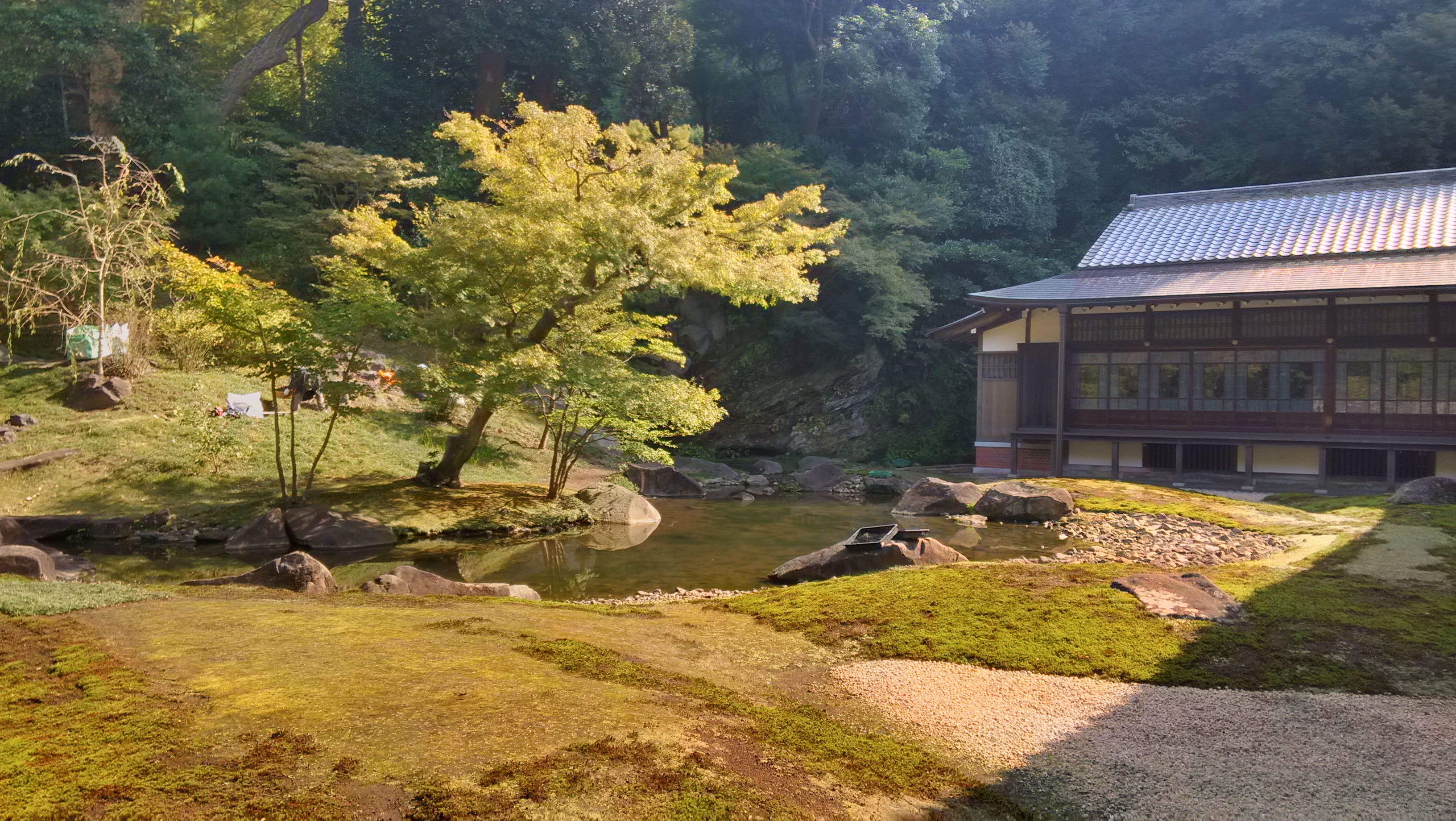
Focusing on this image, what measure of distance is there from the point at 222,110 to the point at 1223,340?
1135 inches

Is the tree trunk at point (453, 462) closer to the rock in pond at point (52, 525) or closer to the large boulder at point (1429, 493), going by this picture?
the rock in pond at point (52, 525)

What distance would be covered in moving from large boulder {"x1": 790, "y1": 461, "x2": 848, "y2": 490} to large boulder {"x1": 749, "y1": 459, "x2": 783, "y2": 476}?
107 cm

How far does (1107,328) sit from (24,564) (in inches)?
789

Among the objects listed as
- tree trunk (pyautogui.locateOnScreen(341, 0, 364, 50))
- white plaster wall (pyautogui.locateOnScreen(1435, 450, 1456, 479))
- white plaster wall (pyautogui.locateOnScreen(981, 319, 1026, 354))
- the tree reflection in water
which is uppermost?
tree trunk (pyautogui.locateOnScreen(341, 0, 364, 50))

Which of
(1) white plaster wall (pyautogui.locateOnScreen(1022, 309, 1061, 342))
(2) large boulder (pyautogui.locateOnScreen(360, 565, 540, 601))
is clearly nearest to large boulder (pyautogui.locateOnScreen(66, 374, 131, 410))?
(2) large boulder (pyautogui.locateOnScreen(360, 565, 540, 601))

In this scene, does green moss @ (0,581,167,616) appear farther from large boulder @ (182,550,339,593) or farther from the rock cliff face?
the rock cliff face

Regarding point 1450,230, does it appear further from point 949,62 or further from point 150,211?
point 150,211

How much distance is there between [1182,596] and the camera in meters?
7.32

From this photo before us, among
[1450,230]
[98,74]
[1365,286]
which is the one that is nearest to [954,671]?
[1365,286]

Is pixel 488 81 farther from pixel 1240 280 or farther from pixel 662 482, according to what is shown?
pixel 1240 280

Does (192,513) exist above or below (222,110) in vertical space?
below

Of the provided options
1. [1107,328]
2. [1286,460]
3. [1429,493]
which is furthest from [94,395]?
[1286,460]

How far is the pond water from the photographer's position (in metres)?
11.2

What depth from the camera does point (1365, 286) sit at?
17422mm
